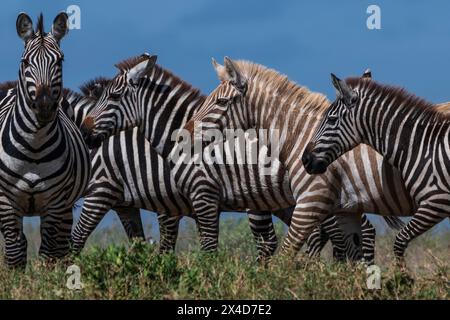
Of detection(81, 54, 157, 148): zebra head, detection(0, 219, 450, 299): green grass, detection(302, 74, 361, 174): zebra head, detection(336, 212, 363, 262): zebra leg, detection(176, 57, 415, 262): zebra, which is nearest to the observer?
detection(0, 219, 450, 299): green grass

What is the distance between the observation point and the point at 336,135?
38.3ft

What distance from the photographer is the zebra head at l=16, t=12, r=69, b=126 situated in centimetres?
1063

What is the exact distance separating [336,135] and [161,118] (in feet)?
9.60

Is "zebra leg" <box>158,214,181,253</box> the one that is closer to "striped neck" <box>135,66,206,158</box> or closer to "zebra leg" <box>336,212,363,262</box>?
"striped neck" <box>135,66,206,158</box>

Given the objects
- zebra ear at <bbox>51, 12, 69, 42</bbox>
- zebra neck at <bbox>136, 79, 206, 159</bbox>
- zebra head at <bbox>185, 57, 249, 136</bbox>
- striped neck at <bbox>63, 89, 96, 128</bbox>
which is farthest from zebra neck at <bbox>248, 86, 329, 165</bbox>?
striped neck at <bbox>63, 89, 96, 128</bbox>

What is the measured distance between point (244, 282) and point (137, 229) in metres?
6.81

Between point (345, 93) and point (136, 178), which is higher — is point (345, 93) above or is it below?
above

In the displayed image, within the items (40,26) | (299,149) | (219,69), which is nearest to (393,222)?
(299,149)

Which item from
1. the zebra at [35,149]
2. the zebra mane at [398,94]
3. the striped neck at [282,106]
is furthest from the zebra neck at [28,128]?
the zebra mane at [398,94]

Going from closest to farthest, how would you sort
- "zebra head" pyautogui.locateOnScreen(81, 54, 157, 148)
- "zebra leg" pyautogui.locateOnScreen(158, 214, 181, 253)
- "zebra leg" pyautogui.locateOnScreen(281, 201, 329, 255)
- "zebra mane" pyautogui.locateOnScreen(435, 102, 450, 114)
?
"zebra leg" pyautogui.locateOnScreen(281, 201, 329, 255) → "zebra mane" pyautogui.locateOnScreen(435, 102, 450, 114) → "zebra head" pyautogui.locateOnScreen(81, 54, 157, 148) → "zebra leg" pyautogui.locateOnScreen(158, 214, 181, 253)

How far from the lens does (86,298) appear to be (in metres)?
8.62

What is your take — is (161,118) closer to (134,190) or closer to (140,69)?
(140,69)

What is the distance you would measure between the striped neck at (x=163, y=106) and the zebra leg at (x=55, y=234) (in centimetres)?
206
